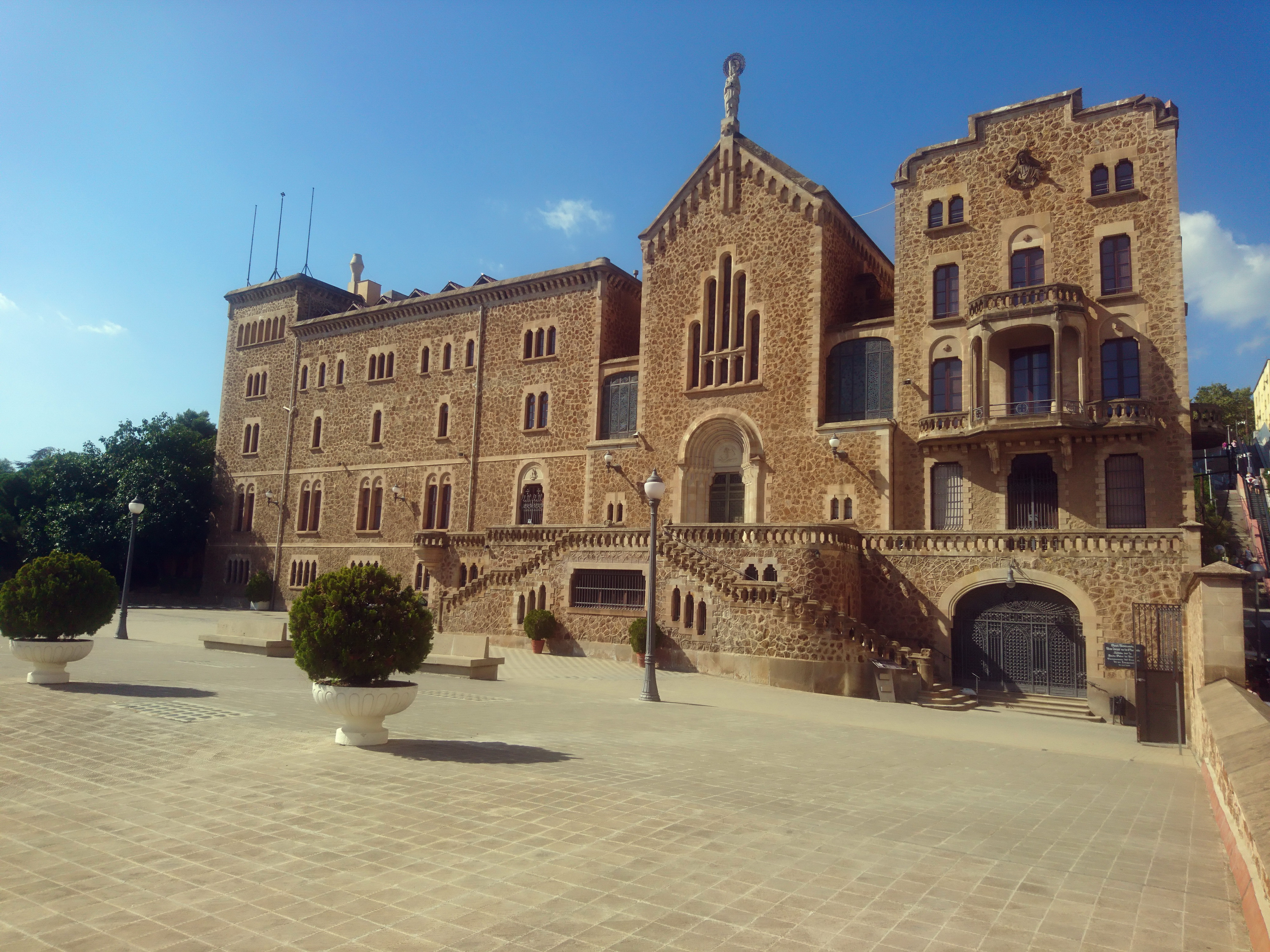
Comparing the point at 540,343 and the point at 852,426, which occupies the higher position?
the point at 540,343

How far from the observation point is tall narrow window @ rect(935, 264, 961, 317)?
28.2m

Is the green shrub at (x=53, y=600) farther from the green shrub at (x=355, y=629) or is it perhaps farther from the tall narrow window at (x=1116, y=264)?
the tall narrow window at (x=1116, y=264)

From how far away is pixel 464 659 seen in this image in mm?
19938

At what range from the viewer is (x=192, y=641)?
25.8 m

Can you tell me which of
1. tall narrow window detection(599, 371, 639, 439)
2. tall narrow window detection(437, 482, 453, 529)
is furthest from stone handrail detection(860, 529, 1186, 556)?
tall narrow window detection(437, 482, 453, 529)

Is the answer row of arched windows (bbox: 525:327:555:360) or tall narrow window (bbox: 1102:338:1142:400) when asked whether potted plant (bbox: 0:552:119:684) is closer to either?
row of arched windows (bbox: 525:327:555:360)

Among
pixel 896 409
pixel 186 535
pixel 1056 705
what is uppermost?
pixel 896 409

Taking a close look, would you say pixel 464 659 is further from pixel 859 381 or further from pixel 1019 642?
pixel 859 381

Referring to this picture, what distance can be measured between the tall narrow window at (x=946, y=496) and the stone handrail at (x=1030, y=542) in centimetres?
107

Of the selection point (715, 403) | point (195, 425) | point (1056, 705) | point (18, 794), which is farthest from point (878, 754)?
point (195, 425)

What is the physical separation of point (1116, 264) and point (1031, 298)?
2870 mm

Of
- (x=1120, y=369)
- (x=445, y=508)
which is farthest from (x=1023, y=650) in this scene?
(x=445, y=508)

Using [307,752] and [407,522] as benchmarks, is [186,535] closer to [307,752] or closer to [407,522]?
[407,522]

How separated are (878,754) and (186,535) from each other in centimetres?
4499
